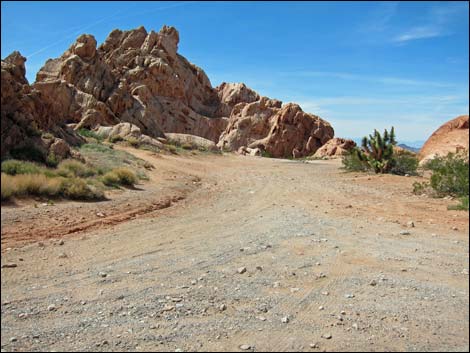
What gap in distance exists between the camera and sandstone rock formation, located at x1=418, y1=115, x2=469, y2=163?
3.26 meters

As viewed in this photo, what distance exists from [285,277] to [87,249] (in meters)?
2.41

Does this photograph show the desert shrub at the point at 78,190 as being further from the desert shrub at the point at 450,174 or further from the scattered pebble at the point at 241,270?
the desert shrub at the point at 450,174

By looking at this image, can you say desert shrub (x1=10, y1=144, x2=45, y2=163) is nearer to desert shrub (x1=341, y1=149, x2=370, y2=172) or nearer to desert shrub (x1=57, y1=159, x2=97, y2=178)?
desert shrub (x1=57, y1=159, x2=97, y2=178)

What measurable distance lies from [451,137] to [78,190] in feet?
24.5

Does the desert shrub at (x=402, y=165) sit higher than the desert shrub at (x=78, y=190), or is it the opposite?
the desert shrub at (x=402, y=165)

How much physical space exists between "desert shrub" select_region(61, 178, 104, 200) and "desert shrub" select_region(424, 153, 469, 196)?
262 inches

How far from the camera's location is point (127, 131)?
26.6 meters

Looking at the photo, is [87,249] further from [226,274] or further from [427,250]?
[427,250]

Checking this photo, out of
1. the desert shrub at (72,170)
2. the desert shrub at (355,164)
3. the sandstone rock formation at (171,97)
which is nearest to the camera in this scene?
the desert shrub at (72,170)

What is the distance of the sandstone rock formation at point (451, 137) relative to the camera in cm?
326

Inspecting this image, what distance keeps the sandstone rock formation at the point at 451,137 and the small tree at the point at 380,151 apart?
1096 cm

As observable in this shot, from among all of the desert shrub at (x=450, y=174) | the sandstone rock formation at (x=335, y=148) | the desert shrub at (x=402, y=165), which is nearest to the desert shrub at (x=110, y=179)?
the desert shrub at (x=450, y=174)

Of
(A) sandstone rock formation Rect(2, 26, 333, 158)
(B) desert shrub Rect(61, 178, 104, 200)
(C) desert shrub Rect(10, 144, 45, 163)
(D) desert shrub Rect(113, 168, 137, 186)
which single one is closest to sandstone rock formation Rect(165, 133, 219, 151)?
(A) sandstone rock formation Rect(2, 26, 333, 158)

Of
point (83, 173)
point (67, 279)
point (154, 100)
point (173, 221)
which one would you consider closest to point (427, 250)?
point (67, 279)
